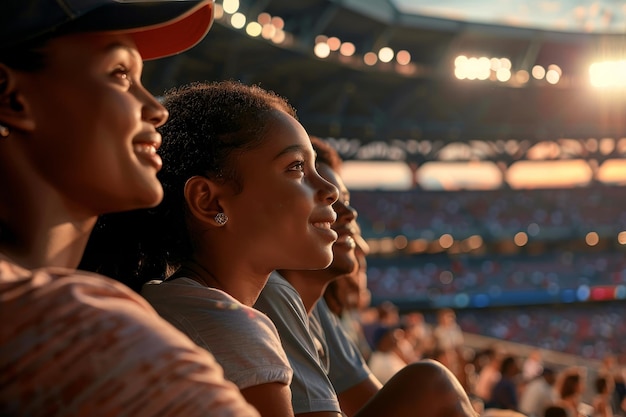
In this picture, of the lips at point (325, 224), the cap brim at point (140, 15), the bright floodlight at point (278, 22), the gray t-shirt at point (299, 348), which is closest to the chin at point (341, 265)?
the gray t-shirt at point (299, 348)

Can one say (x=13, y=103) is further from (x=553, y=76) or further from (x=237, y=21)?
(x=553, y=76)

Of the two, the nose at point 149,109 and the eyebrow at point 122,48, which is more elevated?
the eyebrow at point 122,48

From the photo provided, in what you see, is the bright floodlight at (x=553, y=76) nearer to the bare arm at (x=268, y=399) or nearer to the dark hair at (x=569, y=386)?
the dark hair at (x=569, y=386)

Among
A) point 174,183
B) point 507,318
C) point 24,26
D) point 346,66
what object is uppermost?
point 24,26

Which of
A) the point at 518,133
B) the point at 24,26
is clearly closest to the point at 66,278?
the point at 24,26

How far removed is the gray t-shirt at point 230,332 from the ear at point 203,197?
23cm

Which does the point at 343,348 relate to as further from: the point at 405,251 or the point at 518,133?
the point at 518,133

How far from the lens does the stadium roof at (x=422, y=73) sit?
788 inches

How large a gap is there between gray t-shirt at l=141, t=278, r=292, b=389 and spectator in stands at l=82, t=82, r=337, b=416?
0.55 ft

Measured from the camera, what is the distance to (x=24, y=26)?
Answer: 0.98m

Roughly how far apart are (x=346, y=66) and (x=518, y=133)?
29.9 feet

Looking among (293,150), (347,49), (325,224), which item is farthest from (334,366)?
(347,49)

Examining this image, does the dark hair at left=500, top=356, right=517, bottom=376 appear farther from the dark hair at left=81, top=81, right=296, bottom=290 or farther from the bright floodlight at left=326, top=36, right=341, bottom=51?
the bright floodlight at left=326, top=36, right=341, bottom=51

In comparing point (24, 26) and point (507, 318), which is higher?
point (24, 26)
